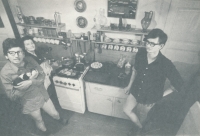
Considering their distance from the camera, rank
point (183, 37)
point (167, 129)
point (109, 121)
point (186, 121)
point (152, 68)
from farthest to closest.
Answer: point (109, 121)
point (167, 129)
point (183, 37)
point (186, 121)
point (152, 68)

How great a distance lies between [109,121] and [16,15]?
9.39ft

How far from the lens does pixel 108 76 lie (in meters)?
2.45

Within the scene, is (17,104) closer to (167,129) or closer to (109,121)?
(109,121)

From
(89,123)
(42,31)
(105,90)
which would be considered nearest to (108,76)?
(105,90)

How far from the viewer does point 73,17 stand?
2582 mm

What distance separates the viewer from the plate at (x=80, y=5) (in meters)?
2.39

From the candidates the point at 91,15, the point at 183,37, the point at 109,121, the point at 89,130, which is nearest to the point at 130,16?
the point at 91,15

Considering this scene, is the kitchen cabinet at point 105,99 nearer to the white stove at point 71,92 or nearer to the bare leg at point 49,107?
the white stove at point 71,92

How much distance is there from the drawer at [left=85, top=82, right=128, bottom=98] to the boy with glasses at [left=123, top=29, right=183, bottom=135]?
0.27 m

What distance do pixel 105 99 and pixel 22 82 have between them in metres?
1.39

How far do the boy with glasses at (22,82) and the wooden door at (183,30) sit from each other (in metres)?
2.18

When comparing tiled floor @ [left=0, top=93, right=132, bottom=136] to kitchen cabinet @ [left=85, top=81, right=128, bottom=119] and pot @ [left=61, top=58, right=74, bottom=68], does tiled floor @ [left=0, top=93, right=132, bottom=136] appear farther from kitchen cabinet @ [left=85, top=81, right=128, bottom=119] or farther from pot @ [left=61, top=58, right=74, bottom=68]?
pot @ [left=61, top=58, right=74, bottom=68]

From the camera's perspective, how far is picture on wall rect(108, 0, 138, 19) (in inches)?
86.9

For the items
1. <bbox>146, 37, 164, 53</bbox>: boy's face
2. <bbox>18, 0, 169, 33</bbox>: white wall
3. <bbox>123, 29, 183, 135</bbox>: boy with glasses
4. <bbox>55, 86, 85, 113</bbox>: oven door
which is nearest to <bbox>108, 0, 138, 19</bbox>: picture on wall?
<bbox>18, 0, 169, 33</bbox>: white wall
